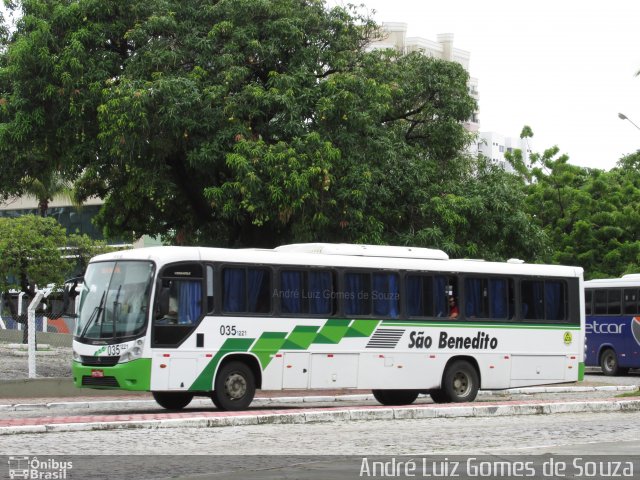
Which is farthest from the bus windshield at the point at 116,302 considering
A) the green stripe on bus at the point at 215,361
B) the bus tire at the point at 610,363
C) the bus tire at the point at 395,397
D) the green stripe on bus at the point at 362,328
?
the bus tire at the point at 610,363

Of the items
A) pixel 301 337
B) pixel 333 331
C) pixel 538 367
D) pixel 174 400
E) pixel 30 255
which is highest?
pixel 30 255

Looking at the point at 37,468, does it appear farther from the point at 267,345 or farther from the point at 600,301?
the point at 600,301

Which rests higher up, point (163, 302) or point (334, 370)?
point (163, 302)

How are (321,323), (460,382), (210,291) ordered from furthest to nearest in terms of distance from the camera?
(460,382)
(321,323)
(210,291)

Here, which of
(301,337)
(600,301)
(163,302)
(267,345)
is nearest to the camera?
(163,302)

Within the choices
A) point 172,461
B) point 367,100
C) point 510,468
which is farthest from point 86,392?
point 510,468

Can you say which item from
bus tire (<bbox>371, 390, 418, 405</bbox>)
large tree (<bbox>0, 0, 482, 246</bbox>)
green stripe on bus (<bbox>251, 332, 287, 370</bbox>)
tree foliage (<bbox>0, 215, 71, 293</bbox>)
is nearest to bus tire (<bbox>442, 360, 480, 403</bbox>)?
bus tire (<bbox>371, 390, 418, 405</bbox>)

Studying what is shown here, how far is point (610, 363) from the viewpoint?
3769 cm

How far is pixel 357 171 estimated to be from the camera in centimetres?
2723

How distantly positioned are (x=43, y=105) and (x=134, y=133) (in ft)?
11.2

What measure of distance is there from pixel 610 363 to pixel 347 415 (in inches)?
857

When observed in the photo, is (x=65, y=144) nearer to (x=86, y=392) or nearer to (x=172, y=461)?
(x=86, y=392)

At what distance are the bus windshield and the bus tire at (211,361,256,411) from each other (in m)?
1.69

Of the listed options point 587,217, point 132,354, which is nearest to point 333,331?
point 132,354
